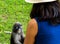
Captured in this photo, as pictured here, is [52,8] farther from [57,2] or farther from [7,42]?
[7,42]

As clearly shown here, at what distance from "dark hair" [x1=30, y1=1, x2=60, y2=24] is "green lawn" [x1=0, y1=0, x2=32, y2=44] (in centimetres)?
372

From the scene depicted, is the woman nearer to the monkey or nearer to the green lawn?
the monkey

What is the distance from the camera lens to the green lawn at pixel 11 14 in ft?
22.4

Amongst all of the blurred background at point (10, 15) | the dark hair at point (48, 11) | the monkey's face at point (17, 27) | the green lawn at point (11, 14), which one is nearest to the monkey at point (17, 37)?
the monkey's face at point (17, 27)

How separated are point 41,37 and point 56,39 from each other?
0.14m

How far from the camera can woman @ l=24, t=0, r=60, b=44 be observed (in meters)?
2.66

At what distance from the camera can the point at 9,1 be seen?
27.0 feet

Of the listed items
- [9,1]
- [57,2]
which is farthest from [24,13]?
[57,2]

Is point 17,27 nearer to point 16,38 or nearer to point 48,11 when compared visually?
point 16,38

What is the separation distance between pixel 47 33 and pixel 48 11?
→ 206 millimetres

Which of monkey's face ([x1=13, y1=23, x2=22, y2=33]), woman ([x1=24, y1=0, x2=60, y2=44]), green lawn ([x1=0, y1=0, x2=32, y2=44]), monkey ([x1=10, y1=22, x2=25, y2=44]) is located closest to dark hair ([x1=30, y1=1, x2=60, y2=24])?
woman ([x1=24, y1=0, x2=60, y2=44])

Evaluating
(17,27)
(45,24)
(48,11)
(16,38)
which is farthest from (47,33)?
(16,38)

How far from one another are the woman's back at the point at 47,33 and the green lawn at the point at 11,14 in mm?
3728

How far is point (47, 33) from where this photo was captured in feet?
8.76
